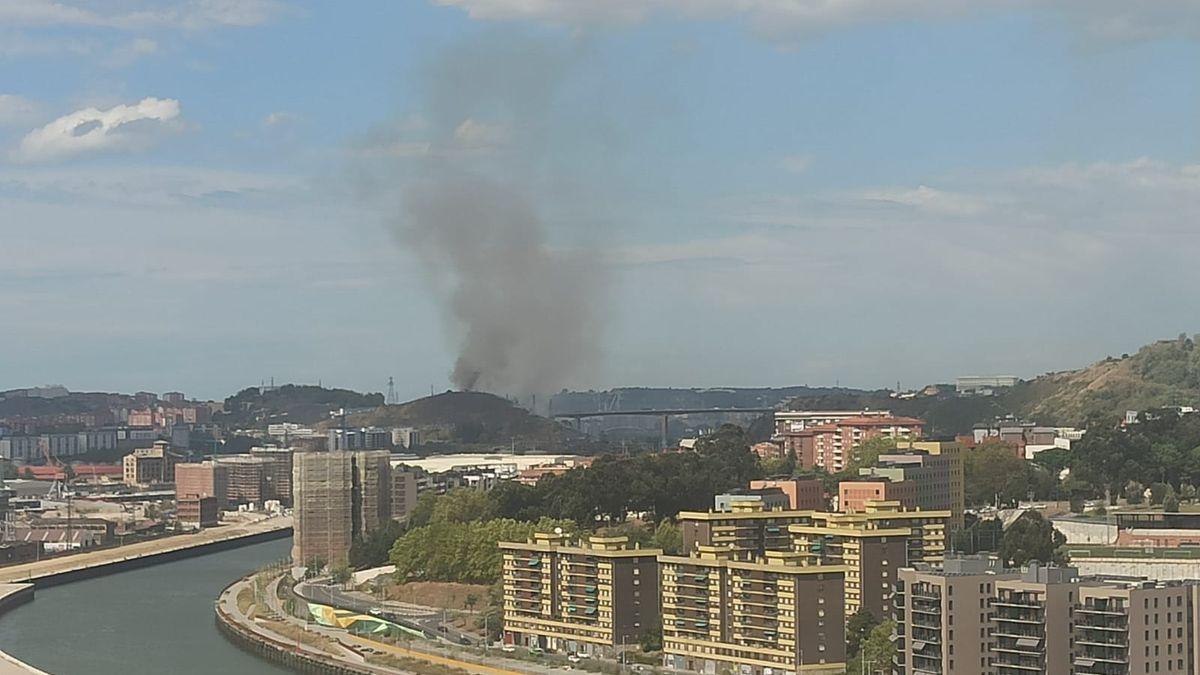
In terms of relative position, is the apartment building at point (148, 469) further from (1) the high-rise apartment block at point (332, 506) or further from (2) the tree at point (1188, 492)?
(2) the tree at point (1188, 492)

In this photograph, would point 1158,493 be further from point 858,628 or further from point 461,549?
point 858,628

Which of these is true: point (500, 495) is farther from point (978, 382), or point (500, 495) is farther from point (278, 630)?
point (978, 382)

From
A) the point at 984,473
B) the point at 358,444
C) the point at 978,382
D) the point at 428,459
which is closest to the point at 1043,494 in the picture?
the point at 984,473

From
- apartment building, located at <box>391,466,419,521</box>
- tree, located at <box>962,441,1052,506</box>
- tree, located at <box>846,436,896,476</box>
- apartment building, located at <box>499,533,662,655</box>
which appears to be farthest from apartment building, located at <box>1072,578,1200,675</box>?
apartment building, located at <box>391,466,419,521</box>

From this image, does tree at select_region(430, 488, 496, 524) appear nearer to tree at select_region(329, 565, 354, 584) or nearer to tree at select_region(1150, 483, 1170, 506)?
tree at select_region(329, 565, 354, 584)

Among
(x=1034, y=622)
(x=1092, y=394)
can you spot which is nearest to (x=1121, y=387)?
(x=1092, y=394)

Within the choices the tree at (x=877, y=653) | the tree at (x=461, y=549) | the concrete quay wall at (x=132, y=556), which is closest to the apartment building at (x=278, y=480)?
the concrete quay wall at (x=132, y=556)
